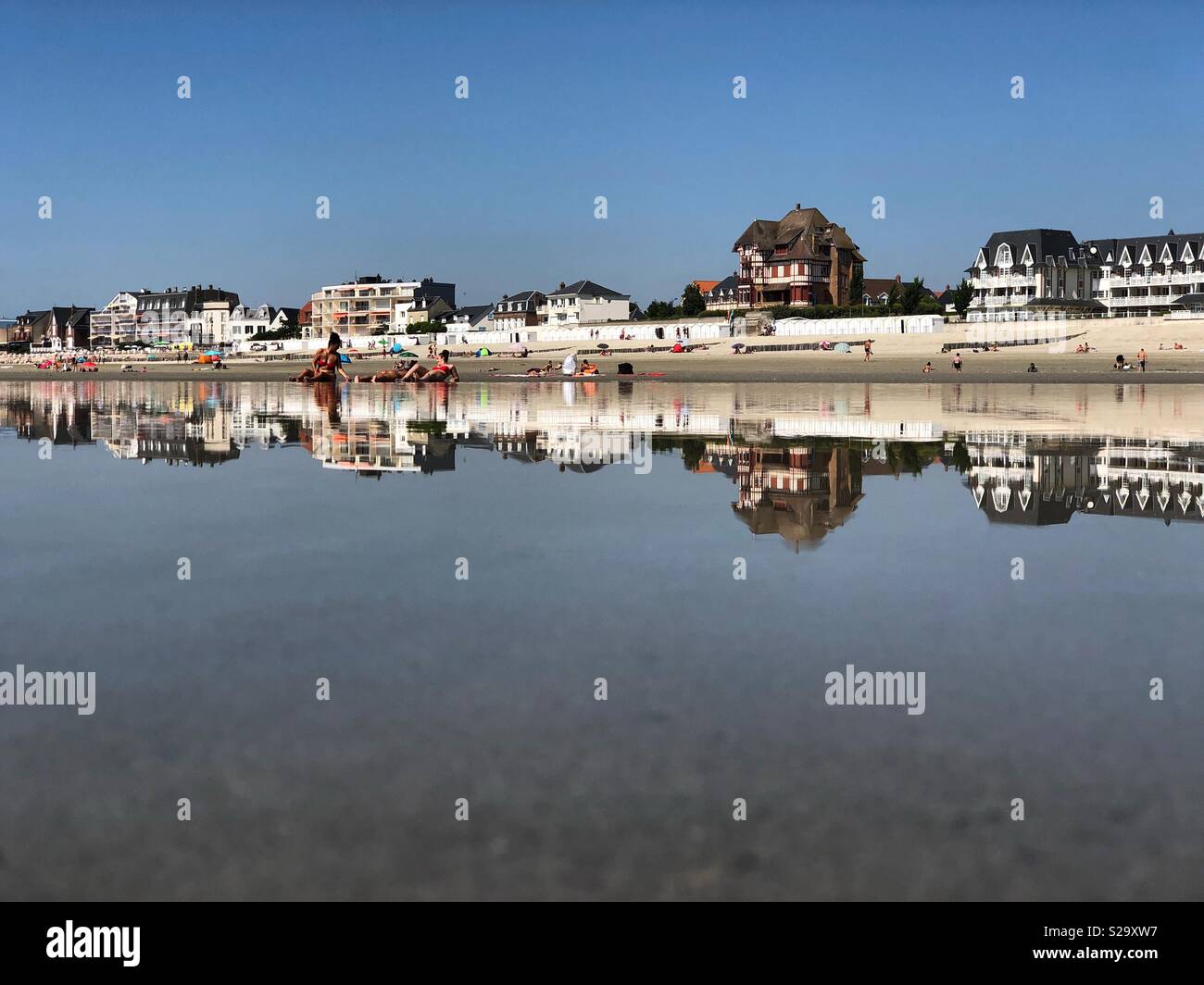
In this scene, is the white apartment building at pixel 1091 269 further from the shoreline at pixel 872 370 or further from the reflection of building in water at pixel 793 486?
the reflection of building in water at pixel 793 486

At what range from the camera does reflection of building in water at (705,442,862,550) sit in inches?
399

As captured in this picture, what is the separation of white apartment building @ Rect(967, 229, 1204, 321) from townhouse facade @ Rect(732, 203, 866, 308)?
17.6 m

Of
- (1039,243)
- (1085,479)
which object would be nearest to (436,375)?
(1085,479)

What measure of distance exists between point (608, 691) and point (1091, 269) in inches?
6262

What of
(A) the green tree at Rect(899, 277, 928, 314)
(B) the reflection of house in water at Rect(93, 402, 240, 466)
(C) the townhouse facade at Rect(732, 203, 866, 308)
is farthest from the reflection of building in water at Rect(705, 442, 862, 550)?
(C) the townhouse facade at Rect(732, 203, 866, 308)

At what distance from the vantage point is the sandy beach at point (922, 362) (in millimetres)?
52906

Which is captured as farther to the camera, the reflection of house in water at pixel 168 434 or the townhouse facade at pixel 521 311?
the townhouse facade at pixel 521 311

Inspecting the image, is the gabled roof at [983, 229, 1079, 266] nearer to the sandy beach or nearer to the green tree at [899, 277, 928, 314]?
the green tree at [899, 277, 928, 314]

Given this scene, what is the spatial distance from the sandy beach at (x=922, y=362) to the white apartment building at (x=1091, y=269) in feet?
181

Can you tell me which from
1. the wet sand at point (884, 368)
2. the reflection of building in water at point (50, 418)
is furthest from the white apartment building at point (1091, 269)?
the reflection of building in water at point (50, 418)

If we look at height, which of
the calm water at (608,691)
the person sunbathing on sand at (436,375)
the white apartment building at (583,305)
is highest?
the white apartment building at (583,305)

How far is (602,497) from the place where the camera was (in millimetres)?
12188

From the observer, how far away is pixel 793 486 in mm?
12633
